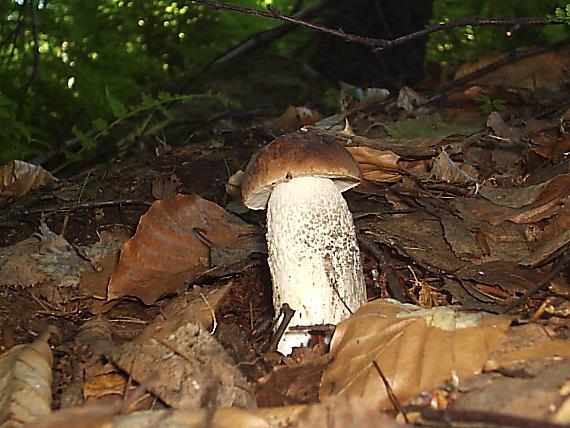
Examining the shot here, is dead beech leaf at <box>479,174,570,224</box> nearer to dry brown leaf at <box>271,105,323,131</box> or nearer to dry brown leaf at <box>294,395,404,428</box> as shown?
dry brown leaf at <box>294,395,404,428</box>

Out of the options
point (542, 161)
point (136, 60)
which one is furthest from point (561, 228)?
point (136, 60)

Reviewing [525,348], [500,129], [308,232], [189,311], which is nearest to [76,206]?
[189,311]

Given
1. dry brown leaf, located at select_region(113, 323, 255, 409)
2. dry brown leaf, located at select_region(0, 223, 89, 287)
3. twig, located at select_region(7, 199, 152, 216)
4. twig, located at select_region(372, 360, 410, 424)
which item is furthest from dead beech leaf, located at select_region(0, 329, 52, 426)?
twig, located at select_region(7, 199, 152, 216)

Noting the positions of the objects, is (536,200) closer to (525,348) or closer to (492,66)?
(525,348)

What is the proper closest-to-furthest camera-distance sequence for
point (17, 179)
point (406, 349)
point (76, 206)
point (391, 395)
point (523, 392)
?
point (523, 392), point (391, 395), point (406, 349), point (76, 206), point (17, 179)

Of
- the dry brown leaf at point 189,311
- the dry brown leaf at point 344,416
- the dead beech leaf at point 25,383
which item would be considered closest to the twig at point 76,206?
the dry brown leaf at point 189,311

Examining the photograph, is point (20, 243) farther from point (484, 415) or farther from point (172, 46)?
point (172, 46)

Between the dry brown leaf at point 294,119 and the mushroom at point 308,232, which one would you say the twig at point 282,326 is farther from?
the dry brown leaf at point 294,119
